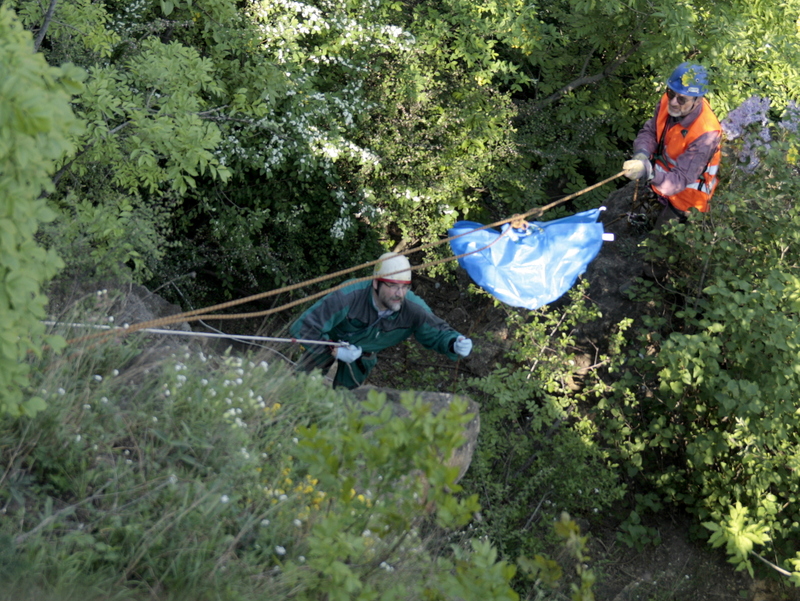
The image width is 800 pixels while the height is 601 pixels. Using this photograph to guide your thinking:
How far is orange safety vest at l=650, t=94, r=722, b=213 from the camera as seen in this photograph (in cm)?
628

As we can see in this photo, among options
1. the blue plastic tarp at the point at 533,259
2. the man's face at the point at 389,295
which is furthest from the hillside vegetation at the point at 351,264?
the man's face at the point at 389,295

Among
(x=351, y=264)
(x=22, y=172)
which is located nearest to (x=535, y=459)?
(x=351, y=264)

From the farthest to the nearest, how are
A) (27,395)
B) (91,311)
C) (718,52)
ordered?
1. (718,52)
2. (91,311)
3. (27,395)

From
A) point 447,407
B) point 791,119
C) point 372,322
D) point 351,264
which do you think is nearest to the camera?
point 447,407

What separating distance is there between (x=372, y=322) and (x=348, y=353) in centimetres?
31

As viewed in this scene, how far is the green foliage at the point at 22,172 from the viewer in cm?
216

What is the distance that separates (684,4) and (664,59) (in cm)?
61

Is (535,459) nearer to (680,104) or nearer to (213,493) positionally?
(680,104)

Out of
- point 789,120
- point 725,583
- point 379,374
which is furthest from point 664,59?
point 725,583

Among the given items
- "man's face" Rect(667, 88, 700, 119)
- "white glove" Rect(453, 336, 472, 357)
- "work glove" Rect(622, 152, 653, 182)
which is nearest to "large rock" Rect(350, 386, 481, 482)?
"white glove" Rect(453, 336, 472, 357)

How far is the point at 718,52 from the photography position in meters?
6.82

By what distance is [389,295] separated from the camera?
518cm

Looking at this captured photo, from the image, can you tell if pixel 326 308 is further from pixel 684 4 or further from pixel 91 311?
pixel 684 4

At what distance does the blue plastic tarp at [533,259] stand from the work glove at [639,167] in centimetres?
55
